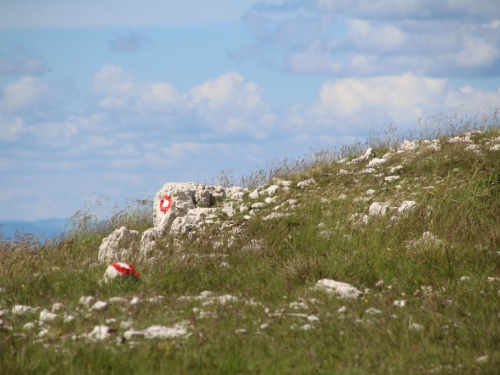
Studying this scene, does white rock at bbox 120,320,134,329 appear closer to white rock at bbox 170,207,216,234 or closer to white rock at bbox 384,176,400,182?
white rock at bbox 170,207,216,234

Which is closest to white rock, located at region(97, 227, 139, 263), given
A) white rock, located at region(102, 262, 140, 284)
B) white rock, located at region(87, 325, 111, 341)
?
white rock, located at region(102, 262, 140, 284)

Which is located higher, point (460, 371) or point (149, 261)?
point (149, 261)

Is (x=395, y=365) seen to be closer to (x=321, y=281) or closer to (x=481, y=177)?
(x=321, y=281)

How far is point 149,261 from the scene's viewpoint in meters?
7.95

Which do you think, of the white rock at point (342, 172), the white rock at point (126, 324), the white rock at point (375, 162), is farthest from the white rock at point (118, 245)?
the white rock at point (375, 162)

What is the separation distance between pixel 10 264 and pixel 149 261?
2618 mm

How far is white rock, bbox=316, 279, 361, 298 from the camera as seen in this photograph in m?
6.78

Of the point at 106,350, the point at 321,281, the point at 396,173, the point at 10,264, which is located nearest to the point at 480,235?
the point at 321,281

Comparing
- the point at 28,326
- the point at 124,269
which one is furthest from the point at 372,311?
the point at 28,326

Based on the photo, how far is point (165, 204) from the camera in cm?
1291

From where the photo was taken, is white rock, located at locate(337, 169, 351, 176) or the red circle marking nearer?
the red circle marking

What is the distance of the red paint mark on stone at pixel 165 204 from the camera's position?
1283 centimetres

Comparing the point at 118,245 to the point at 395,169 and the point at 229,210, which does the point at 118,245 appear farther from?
the point at 395,169

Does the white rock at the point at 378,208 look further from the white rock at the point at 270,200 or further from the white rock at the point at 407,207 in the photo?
the white rock at the point at 270,200
